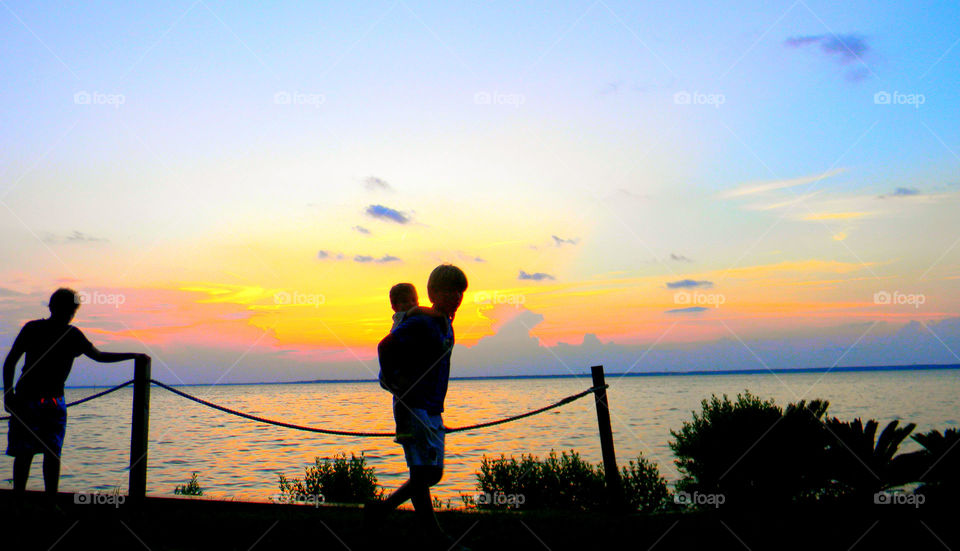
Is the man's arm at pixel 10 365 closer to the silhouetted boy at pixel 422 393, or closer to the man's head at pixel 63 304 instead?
the man's head at pixel 63 304

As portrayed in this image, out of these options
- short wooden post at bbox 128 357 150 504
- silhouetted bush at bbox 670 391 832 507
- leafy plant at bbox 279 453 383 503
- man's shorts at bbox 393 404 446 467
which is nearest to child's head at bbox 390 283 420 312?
man's shorts at bbox 393 404 446 467

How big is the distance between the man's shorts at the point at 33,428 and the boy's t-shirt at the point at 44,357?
0.08m

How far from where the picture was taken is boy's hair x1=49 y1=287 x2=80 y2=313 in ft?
17.6

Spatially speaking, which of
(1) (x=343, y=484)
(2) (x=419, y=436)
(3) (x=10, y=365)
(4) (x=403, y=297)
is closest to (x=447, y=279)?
(4) (x=403, y=297)

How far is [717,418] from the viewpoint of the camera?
10672 millimetres

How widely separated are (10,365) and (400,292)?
10.8 ft

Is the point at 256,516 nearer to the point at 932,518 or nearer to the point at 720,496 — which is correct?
the point at 932,518

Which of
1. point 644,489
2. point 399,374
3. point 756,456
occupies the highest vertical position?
point 399,374

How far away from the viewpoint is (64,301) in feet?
17.7

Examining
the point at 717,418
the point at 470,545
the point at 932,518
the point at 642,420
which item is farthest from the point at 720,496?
the point at 642,420

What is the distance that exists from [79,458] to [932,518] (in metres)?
22.3

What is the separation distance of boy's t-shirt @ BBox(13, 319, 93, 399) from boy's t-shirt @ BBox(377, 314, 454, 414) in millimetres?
3086

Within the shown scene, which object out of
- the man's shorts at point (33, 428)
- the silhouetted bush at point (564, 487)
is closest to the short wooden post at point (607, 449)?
the silhouetted bush at point (564, 487)

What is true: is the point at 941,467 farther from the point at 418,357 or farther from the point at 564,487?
the point at 564,487
